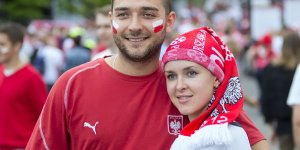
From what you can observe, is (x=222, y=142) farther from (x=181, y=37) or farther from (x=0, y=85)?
(x=0, y=85)

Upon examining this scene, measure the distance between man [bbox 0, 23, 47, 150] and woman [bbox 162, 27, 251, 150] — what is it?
3.19m

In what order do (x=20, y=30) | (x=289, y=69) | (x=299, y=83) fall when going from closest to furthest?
(x=299, y=83), (x=20, y=30), (x=289, y=69)

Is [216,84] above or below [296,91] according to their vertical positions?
above

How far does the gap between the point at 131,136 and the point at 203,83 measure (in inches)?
17.2

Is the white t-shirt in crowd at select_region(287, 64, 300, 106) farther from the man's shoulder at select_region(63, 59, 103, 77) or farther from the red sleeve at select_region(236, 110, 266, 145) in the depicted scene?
the man's shoulder at select_region(63, 59, 103, 77)

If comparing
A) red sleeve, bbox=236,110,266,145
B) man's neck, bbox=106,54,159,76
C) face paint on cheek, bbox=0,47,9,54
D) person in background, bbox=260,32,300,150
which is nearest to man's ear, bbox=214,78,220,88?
red sleeve, bbox=236,110,266,145

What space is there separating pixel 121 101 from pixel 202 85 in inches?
16.0

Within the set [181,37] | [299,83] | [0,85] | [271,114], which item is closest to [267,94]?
[271,114]

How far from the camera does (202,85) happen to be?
3.67 meters

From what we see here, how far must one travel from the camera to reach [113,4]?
3818 mm

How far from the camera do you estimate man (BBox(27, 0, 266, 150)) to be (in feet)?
12.0

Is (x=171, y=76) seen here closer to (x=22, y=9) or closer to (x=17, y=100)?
(x=17, y=100)

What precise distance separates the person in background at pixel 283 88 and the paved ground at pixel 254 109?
1.24 meters

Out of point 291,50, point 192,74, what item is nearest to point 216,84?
point 192,74
